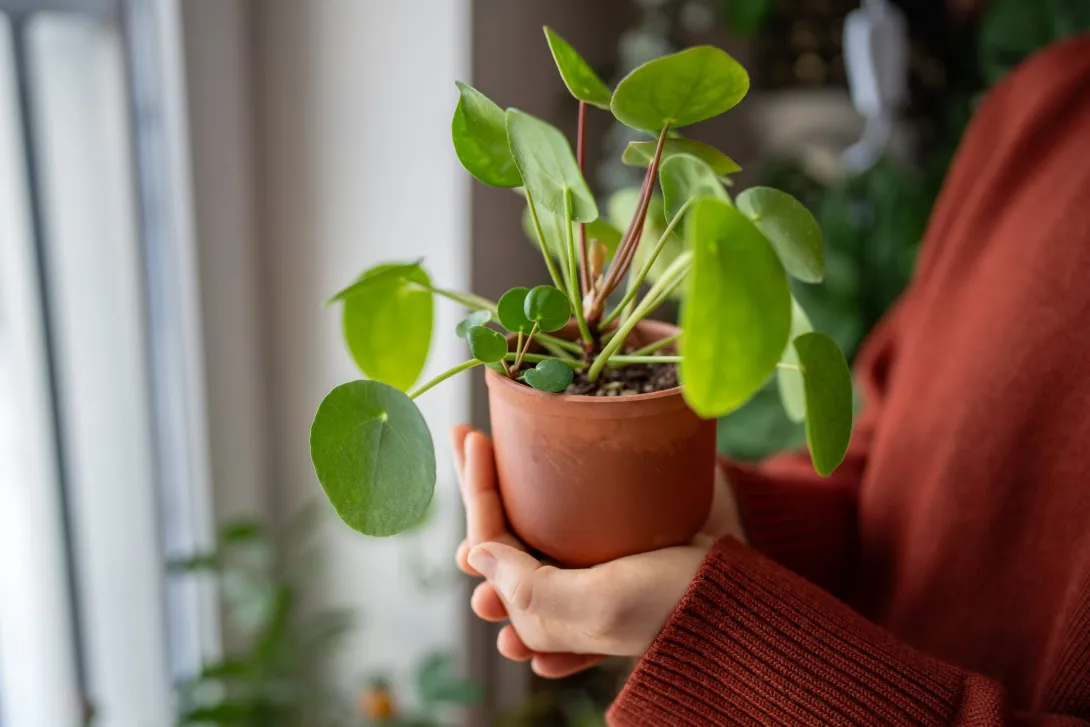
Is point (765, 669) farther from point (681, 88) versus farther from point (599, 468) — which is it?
point (681, 88)

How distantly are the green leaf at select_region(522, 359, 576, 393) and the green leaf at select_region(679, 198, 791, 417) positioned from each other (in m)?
0.13

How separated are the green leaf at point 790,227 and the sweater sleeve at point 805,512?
295 mm

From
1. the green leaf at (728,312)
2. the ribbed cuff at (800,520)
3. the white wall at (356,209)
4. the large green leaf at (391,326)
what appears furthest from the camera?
the white wall at (356,209)

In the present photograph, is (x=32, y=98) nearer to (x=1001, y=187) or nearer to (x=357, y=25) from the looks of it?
(x=357, y=25)

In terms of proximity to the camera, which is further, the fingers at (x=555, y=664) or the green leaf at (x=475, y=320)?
the fingers at (x=555, y=664)

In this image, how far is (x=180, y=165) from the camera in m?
1.05

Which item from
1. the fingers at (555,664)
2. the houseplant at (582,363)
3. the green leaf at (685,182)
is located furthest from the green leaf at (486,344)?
the fingers at (555,664)

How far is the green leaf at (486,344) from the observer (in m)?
0.46

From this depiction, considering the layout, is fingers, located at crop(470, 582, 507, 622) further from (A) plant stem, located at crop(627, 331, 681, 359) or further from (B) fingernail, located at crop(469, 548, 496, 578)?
(A) plant stem, located at crop(627, 331, 681, 359)

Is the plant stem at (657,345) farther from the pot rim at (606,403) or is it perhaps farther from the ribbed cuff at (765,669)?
the ribbed cuff at (765,669)

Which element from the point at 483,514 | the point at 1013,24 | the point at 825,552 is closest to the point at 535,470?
the point at 483,514

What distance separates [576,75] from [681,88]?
6 centimetres

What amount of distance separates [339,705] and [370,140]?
902 millimetres

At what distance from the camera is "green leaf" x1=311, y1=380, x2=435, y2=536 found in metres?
0.46
